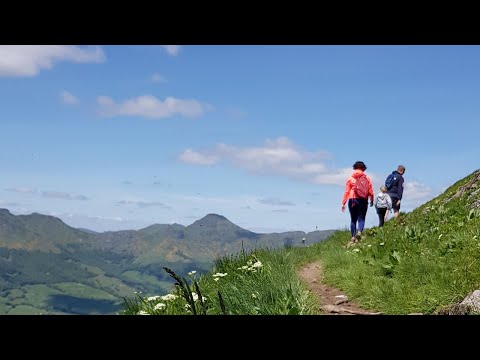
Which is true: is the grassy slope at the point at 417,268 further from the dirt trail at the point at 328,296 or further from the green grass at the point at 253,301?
the green grass at the point at 253,301

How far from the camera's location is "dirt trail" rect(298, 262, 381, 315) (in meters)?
9.13

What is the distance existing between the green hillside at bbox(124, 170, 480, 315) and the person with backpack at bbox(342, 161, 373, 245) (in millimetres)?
3544

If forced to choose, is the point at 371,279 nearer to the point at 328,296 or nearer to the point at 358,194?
the point at 328,296

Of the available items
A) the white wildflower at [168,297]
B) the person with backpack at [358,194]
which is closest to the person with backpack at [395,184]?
the person with backpack at [358,194]

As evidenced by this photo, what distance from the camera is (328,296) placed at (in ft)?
35.4

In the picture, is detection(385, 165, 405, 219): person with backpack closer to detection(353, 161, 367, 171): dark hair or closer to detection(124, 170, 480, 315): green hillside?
detection(353, 161, 367, 171): dark hair

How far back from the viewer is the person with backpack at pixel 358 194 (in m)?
18.3

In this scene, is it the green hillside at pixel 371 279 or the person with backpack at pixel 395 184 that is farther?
the person with backpack at pixel 395 184

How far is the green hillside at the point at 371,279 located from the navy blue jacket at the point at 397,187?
8482mm

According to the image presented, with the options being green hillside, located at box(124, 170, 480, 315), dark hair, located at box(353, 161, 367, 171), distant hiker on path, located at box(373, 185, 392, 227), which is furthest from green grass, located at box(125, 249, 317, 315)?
distant hiker on path, located at box(373, 185, 392, 227)
